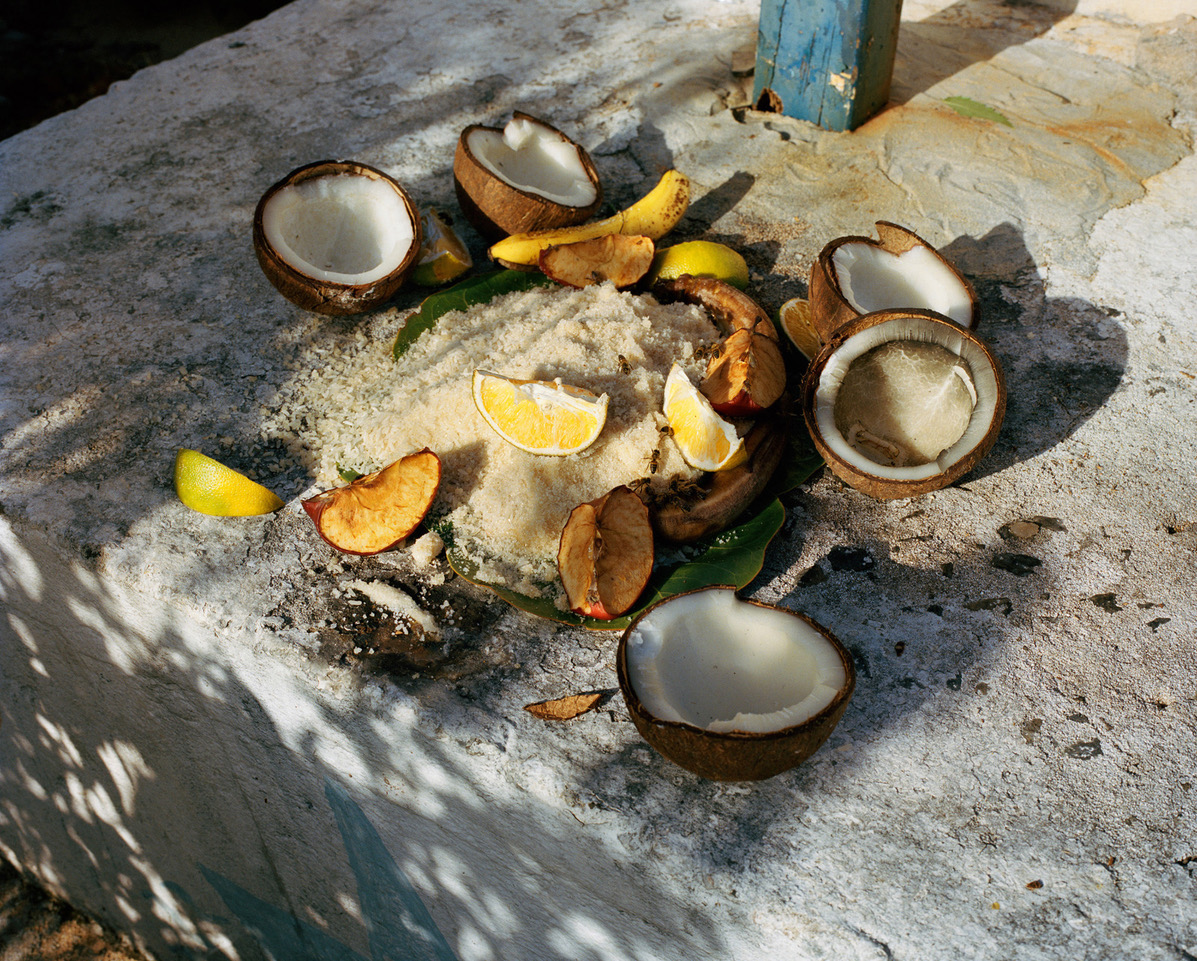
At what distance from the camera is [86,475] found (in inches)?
85.7

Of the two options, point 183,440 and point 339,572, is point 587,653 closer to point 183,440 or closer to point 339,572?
point 339,572

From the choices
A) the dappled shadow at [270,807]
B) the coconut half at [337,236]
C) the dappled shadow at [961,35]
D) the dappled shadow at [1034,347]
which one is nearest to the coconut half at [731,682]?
the dappled shadow at [270,807]

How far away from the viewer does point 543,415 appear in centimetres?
194

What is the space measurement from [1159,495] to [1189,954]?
104 centimetres

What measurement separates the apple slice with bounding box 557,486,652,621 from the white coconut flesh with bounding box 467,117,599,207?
1.28 m

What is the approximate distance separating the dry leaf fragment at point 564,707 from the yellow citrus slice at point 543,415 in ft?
1.77

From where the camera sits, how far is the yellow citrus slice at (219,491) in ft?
6.73

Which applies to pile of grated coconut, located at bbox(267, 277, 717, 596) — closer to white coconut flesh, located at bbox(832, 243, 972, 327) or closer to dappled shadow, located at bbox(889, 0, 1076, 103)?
white coconut flesh, located at bbox(832, 243, 972, 327)

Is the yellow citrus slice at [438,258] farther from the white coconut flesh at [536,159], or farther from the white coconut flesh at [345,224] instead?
the white coconut flesh at [536,159]

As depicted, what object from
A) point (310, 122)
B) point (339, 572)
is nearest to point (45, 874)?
point (339, 572)

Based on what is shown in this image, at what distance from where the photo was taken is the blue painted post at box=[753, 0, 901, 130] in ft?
10.1

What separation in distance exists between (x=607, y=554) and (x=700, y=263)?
1.10 meters

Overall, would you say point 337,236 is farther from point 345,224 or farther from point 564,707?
point 564,707

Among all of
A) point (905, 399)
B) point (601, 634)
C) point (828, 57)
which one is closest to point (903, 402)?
point (905, 399)
